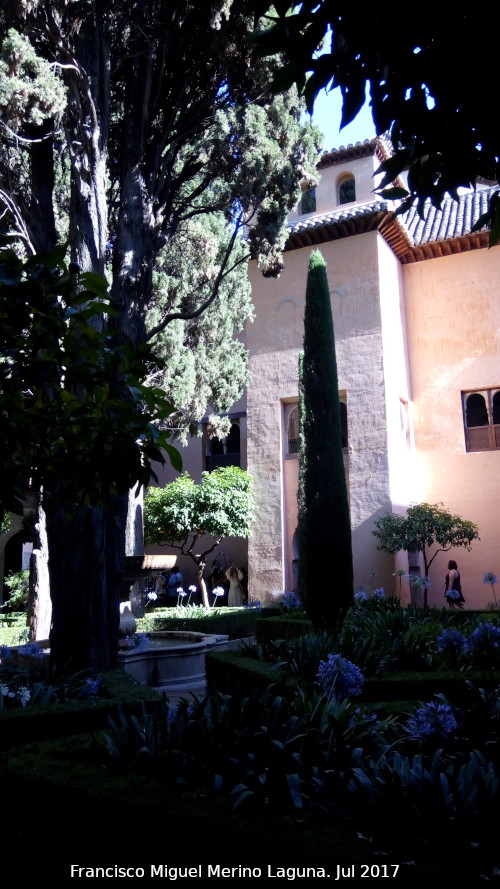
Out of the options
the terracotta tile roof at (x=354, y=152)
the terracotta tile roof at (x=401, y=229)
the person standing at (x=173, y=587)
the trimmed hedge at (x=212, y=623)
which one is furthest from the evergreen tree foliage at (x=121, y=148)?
the terracotta tile roof at (x=354, y=152)

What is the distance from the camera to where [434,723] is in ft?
11.0

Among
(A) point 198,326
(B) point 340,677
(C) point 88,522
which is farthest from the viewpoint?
(A) point 198,326

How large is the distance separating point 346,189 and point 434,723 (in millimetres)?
18387

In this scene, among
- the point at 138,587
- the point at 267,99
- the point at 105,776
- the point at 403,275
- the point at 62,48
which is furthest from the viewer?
the point at 403,275

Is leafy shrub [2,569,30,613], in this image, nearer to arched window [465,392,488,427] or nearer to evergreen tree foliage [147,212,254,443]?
evergreen tree foliage [147,212,254,443]

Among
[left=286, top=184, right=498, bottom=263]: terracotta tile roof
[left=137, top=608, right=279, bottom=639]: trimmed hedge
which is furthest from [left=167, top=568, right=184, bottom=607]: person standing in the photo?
[left=286, top=184, right=498, bottom=263]: terracotta tile roof

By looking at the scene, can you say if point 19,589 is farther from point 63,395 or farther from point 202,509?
point 63,395

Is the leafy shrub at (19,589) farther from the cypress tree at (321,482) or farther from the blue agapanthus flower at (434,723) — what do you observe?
the blue agapanthus flower at (434,723)

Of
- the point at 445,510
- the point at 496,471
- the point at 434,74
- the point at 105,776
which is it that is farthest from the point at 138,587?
the point at 434,74

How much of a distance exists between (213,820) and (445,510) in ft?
49.3

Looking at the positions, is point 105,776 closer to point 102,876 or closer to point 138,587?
point 102,876

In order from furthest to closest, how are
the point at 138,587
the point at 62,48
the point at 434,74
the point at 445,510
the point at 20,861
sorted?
the point at 445,510, the point at 138,587, the point at 62,48, the point at 20,861, the point at 434,74

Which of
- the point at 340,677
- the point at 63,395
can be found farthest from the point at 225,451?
the point at 63,395

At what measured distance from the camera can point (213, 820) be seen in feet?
8.73
